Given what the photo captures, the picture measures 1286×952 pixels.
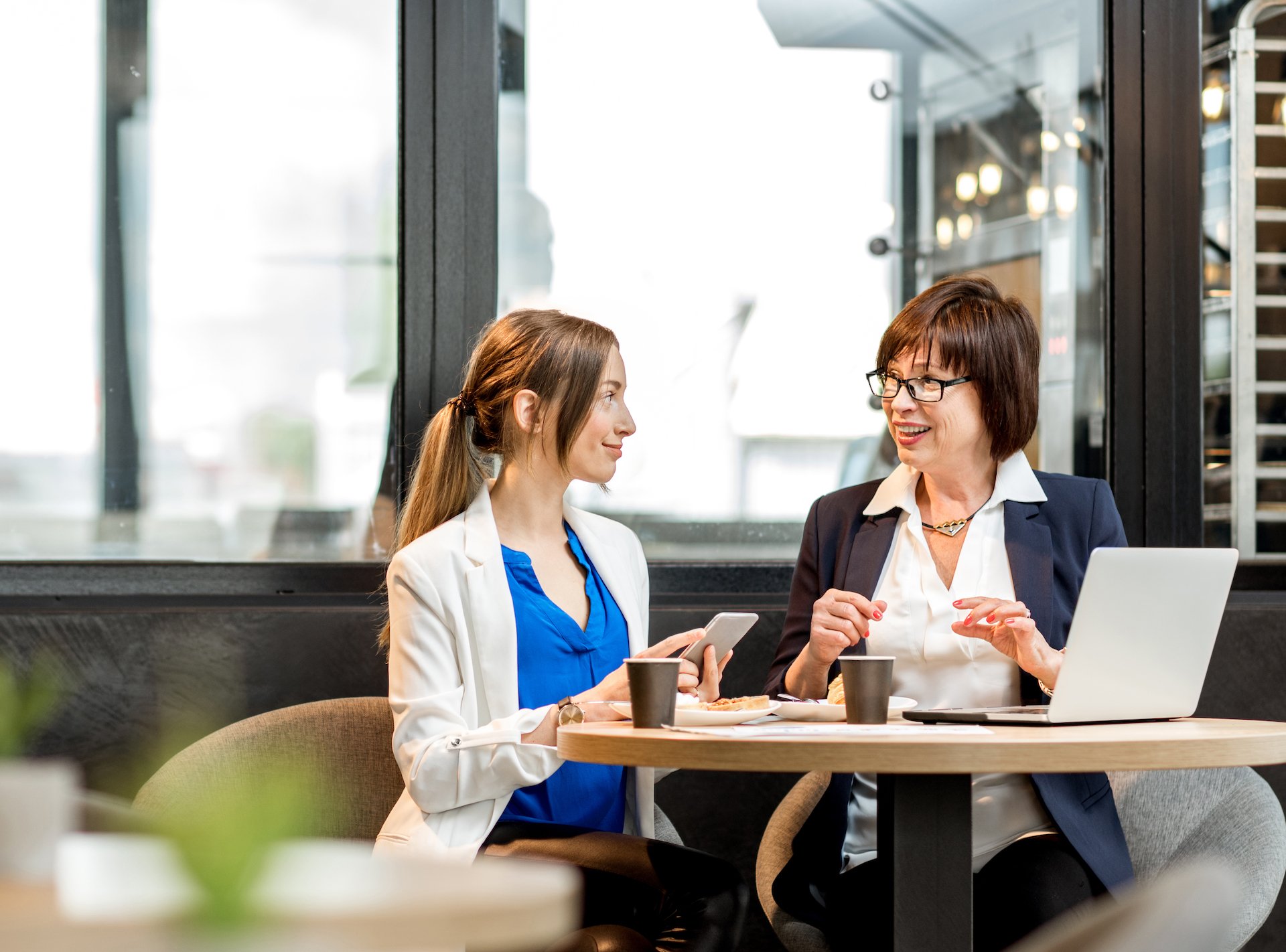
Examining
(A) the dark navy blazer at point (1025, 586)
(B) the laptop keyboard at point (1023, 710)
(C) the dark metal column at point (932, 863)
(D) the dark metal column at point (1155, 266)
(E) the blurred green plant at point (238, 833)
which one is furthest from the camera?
(D) the dark metal column at point (1155, 266)

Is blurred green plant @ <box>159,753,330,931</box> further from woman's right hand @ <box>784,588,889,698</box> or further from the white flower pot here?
woman's right hand @ <box>784,588,889,698</box>

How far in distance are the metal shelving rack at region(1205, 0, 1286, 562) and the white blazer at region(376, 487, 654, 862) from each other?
1.71 meters

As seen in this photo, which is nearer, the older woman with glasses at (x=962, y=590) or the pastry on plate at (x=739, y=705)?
the pastry on plate at (x=739, y=705)

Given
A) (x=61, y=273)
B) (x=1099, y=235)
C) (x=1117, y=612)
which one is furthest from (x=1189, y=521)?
(x=61, y=273)

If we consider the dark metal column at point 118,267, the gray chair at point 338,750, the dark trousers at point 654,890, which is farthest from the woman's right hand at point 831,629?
the dark metal column at point 118,267

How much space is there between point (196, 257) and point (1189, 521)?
2360 millimetres

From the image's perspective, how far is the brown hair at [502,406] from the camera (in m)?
2.37

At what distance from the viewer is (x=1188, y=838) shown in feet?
7.39

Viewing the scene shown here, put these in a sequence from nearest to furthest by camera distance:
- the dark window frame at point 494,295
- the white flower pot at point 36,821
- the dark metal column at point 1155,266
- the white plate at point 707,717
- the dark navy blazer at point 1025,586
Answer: the white flower pot at point 36,821 < the white plate at point 707,717 < the dark navy blazer at point 1025,586 < the dark window frame at point 494,295 < the dark metal column at point 1155,266

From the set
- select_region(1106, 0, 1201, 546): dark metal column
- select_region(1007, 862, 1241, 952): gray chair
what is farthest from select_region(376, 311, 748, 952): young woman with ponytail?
select_region(1106, 0, 1201, 546): dark metal column

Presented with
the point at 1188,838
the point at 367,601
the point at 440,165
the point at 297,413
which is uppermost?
the point at 440,165

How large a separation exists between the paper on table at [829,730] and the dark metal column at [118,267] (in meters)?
1.88

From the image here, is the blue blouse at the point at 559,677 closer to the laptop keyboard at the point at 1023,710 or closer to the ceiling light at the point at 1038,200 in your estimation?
the laptop keyboard at the point at 1023,710

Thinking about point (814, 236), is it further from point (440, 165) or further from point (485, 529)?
point (485, 529)
